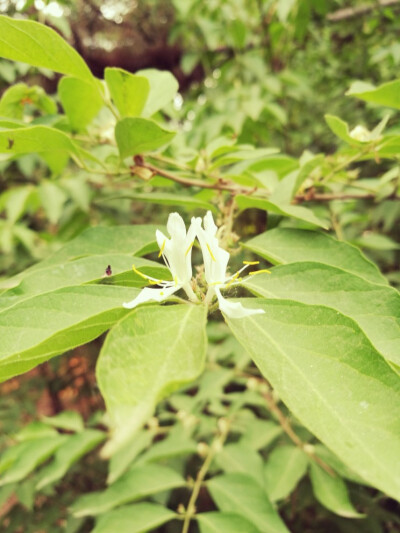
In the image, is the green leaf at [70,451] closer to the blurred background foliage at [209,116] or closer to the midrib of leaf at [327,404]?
the blurred background foliage at [209,116]

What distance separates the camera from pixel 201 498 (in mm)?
1376

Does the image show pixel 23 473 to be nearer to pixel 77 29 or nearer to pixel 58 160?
pixel 58 160

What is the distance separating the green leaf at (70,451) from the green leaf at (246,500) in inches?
14.0

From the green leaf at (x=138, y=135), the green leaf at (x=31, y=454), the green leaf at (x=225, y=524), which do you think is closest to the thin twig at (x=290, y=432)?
the green leaf at (x=225, y=524)

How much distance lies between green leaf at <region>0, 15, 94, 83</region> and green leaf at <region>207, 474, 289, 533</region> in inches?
35.5

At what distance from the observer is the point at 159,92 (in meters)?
0.85

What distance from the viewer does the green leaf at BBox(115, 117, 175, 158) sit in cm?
64

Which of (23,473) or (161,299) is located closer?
(161,299)

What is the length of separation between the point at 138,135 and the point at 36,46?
18cm

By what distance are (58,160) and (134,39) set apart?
2.03 meters

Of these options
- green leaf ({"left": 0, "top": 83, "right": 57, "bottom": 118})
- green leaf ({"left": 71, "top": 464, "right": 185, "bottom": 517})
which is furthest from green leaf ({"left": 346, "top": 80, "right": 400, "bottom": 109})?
green leaf ({"left": 71, "top": 464, "right": 185, "bottom": 517})

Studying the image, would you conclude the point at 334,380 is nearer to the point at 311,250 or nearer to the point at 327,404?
the point at 327,404

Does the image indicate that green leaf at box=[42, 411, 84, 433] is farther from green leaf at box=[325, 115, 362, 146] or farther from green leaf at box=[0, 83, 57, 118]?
green leaf at box=[325, 115, 362, 146]

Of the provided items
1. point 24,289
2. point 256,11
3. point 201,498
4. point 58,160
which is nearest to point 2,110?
point 58,160
